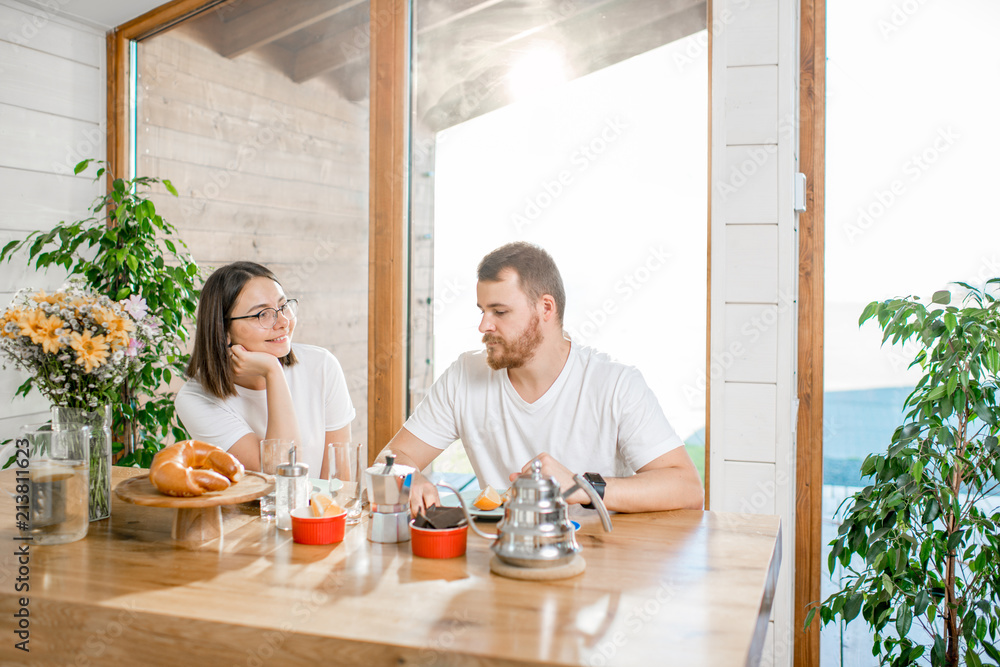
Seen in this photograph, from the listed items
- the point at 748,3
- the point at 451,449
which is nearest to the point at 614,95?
the point at 748,3

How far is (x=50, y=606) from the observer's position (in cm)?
114

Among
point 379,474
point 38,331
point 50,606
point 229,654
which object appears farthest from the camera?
point 38,331

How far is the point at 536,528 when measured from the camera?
1.19 m

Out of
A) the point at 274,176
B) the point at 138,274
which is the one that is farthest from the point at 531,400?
the point at 138,274

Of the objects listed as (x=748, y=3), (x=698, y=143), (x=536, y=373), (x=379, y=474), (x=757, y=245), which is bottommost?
(x=379, y=474)

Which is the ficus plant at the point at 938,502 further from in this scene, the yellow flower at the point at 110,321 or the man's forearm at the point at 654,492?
the yellow flower at the point at 110,321

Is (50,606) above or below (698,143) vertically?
below

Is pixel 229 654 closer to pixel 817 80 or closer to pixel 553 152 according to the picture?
pixel 553 152

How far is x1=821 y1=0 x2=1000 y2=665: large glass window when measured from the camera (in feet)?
7.20

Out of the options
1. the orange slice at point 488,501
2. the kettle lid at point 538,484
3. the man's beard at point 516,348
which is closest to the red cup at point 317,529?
the orange slice at point 488,501

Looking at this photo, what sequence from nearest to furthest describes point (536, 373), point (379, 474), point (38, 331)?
point (379, 474) → point (38, 331) → point (536, 373)

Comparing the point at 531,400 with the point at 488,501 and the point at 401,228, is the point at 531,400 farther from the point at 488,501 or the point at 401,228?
the point at 401,228

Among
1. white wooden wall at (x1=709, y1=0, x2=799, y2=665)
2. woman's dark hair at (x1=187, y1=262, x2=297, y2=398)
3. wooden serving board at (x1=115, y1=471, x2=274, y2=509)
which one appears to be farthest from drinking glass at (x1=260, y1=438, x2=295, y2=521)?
white wooden wall at (x1=709, y1=0, x2=799, y2=665)

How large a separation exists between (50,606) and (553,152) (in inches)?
78.2
